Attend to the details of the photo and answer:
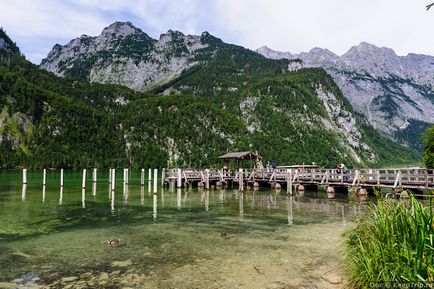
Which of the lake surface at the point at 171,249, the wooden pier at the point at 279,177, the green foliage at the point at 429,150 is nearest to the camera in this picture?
the lake surface at the point at 171,249

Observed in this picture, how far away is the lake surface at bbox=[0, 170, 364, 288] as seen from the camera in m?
11.8

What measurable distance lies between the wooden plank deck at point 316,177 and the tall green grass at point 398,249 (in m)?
25.3

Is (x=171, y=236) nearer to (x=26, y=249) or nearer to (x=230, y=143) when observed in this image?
(x=26, y=249)

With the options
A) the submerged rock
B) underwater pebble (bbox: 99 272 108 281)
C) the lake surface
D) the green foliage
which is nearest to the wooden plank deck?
the green foliage

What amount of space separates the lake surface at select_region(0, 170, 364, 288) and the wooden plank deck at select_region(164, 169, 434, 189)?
1021 cm

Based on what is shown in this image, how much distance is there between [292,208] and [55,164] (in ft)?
513

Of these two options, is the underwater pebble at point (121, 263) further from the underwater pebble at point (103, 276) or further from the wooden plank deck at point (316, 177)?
Result: the wooden plank deck at point (316, 177)

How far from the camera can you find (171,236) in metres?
18.8

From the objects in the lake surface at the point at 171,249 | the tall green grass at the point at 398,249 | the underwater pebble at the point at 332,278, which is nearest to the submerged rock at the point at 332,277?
the underwater pebble at the point at 332,278

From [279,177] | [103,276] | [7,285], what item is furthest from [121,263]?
[279,177]

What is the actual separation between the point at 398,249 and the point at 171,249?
32.8 feet

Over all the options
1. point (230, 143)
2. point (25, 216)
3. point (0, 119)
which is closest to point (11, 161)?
point (0, 119)

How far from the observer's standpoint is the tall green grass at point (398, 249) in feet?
24.7

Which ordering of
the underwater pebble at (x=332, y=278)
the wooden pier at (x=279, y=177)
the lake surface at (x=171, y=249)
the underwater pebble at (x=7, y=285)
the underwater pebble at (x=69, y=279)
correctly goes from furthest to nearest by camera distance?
the wooden pier at (x=279, y=177) → the lake surface at (x=171, y=249) → the underwater pebble at (x=69, y=279) → the underwater pebble at (x=7, y=285) → the underwater pebble at (x=332, y=278)
